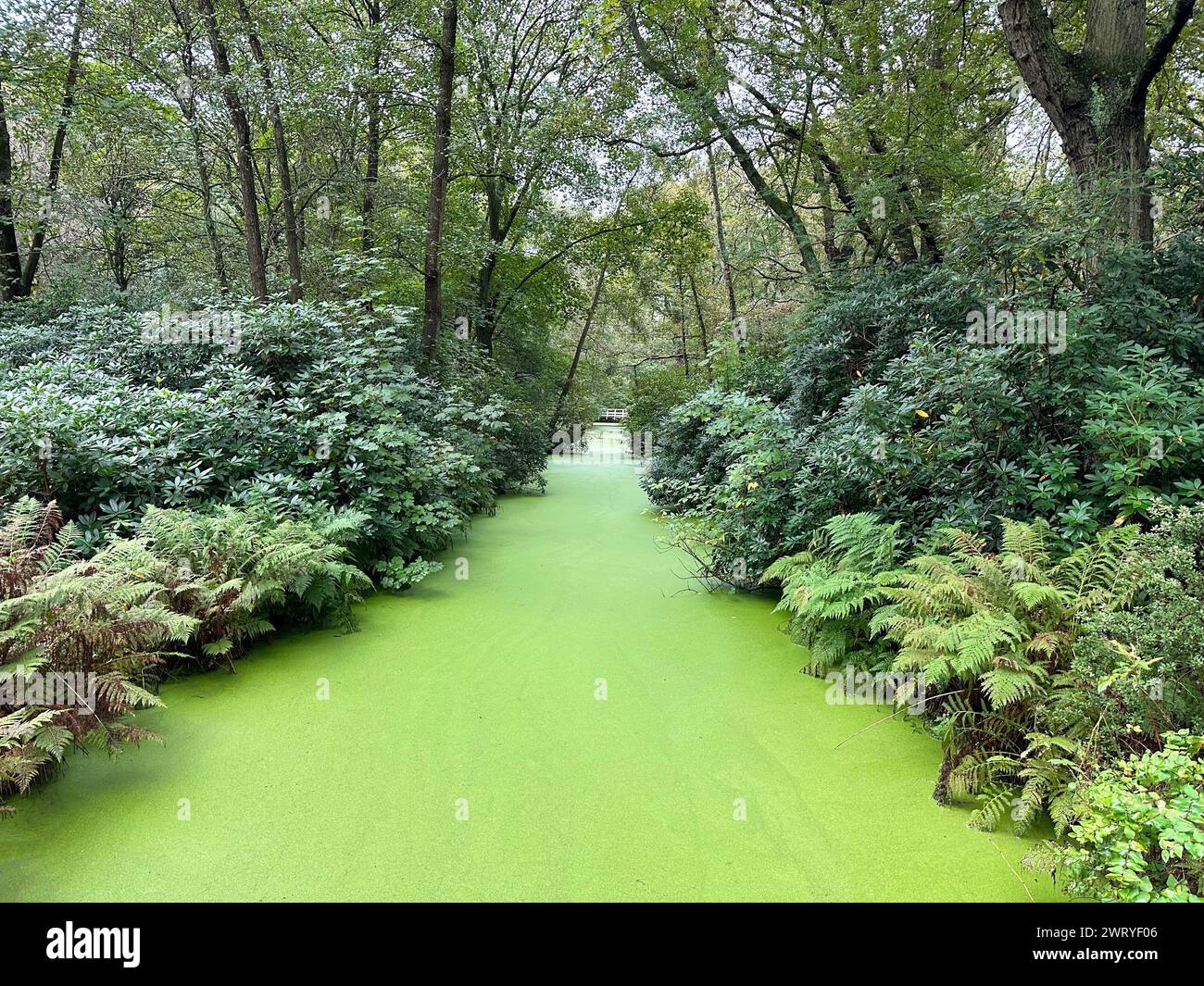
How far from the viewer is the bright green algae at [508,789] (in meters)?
1.73

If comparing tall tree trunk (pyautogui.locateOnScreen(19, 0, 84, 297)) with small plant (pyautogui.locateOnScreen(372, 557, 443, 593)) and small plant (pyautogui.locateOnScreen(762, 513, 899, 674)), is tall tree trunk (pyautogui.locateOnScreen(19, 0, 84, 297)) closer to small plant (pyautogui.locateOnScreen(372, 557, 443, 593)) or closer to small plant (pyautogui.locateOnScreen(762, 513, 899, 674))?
small plant (pyautogui.locateOnScreen(372, 557, 443, 593))

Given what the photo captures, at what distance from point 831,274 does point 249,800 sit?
6383 millimetres

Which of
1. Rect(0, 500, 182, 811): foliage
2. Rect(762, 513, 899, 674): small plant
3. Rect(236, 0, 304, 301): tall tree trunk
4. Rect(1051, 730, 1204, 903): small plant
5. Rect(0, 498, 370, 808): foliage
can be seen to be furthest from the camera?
Rect(236, 0, 304, 301): tall tree trunk

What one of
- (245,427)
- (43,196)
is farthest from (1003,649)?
(43,196)

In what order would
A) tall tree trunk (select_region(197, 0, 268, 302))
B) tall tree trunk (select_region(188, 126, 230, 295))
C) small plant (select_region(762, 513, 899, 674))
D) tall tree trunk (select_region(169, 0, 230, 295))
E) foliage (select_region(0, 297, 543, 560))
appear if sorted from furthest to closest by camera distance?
tall tree trunk (select_region(188, 126, 230, 295)), tall tree trunk (select_region(169, 0, 230, 295)), tall tree trunk (select_region(197, 0, 268, 302)), foliage (select_region(0, 297, 543, 560)), small plant (select_region(762, 513, 899, 674))

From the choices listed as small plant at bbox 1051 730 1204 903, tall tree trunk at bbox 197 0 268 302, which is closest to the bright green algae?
small plant at bbox 1051 730 1204 903

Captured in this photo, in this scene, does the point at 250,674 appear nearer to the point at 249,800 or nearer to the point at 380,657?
the point at 380,657

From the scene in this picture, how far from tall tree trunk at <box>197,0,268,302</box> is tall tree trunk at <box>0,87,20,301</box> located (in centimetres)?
357

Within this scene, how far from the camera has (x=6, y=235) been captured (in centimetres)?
845

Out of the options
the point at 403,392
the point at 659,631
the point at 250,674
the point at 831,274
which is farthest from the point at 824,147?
the point at 250,674

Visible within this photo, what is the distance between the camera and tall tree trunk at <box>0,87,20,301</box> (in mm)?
7895

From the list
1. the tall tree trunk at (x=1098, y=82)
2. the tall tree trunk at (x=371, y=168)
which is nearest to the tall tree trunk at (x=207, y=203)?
the tall tree trunk at (x=371, y=168)

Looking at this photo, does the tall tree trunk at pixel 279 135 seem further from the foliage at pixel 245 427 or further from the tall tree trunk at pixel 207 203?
the foliage at pixel 245 427

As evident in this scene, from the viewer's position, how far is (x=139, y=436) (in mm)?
3816
